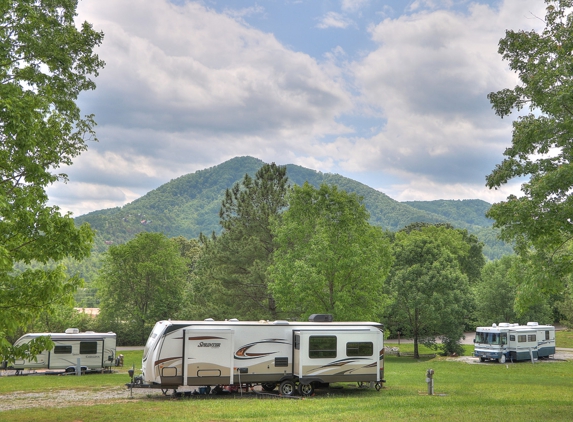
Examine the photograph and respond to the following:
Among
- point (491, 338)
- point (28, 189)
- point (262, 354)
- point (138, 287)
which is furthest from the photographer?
point (138, 287)

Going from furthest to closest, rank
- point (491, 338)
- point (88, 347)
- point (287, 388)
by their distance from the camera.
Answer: point (491, 338) → point (88, 347) → point (287, 388)

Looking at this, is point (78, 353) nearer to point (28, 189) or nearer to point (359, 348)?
point (359, 348)

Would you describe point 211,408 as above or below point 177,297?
below

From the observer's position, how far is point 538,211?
13.9 metres

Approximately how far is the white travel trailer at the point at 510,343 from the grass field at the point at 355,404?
31.7 ft

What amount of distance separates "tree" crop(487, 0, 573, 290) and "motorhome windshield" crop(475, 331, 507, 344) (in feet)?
62.6

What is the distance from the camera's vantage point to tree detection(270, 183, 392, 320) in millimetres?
27531

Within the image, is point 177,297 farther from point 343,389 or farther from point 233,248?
point 343,389

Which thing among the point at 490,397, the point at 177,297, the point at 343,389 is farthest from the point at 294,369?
the point at 177,297

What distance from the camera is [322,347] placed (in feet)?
62.8

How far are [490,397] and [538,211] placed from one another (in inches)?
277

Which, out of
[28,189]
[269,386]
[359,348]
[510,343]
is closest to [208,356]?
[269,386]

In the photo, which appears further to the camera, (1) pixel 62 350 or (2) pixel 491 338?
(2) pixel 491 338

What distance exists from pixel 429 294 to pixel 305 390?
20892mm
